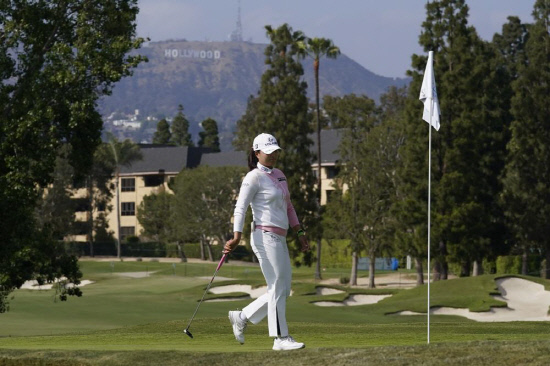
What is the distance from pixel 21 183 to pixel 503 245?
3607 centimetres

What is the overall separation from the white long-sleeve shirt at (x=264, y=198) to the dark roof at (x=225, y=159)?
353 feet

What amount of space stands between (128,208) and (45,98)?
11105cm

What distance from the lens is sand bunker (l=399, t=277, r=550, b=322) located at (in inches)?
1554

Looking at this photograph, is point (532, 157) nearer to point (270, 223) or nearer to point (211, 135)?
point (270, 223)

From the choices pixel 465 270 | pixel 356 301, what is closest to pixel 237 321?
pixel 356 301

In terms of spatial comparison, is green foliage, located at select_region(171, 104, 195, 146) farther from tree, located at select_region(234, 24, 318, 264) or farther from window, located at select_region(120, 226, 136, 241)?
tree, located at select_region(234, 24, 318, 264)

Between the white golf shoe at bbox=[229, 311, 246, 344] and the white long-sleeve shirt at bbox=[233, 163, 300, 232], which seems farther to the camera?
the white golf shoe at bbox=[229, 311, 246, 344]

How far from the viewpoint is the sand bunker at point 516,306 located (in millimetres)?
39469

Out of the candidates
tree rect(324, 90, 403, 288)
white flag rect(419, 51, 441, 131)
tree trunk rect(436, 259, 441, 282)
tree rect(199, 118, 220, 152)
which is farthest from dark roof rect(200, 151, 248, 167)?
white flag rect(419, 51, 441, 131)

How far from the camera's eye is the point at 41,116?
95.5 feet

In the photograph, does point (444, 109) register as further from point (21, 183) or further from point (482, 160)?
point (21, 183)

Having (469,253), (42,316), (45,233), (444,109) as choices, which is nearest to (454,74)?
(444,109)

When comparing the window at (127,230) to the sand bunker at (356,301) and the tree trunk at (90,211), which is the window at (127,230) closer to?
the tree trunk at (90,211)

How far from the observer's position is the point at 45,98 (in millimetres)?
29719
